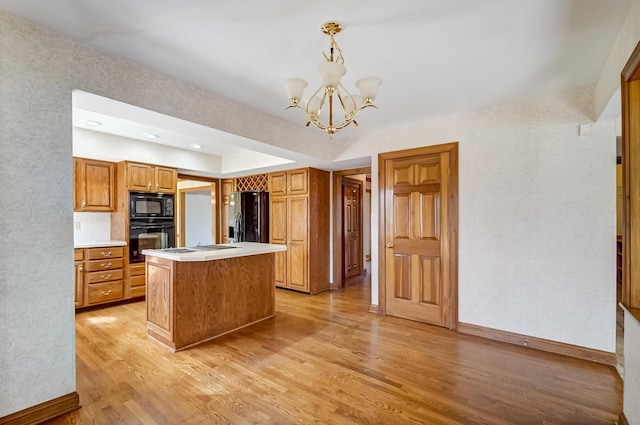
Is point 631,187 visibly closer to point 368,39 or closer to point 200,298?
point 368,39

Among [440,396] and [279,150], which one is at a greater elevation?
[279,150]

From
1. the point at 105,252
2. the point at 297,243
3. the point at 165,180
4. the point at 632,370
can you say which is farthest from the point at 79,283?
the point at 632,370

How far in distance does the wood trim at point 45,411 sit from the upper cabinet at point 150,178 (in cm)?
314

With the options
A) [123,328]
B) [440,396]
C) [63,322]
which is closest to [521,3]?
[440,396]

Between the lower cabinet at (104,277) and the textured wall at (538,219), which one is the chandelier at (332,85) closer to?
the textured wall at (538,219)

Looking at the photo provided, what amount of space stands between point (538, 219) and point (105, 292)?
5385 mm

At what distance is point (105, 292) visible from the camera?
411 centimetres

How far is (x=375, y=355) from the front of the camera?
2689 millimetres

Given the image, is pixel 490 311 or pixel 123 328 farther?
pixel 123 328

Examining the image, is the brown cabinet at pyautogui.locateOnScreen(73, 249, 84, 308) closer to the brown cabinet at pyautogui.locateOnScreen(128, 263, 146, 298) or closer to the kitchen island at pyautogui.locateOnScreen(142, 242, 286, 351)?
the brown cabinet at pyautogui.locateOnScreen(128, 263, 146, 298)

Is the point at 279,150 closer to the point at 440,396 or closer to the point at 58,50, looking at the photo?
the point at 58,50

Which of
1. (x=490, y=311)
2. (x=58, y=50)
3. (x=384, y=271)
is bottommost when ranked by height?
(x=490, y=311)

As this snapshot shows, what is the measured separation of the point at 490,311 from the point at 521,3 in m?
2.75

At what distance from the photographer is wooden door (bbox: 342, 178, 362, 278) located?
5637 millimetres
